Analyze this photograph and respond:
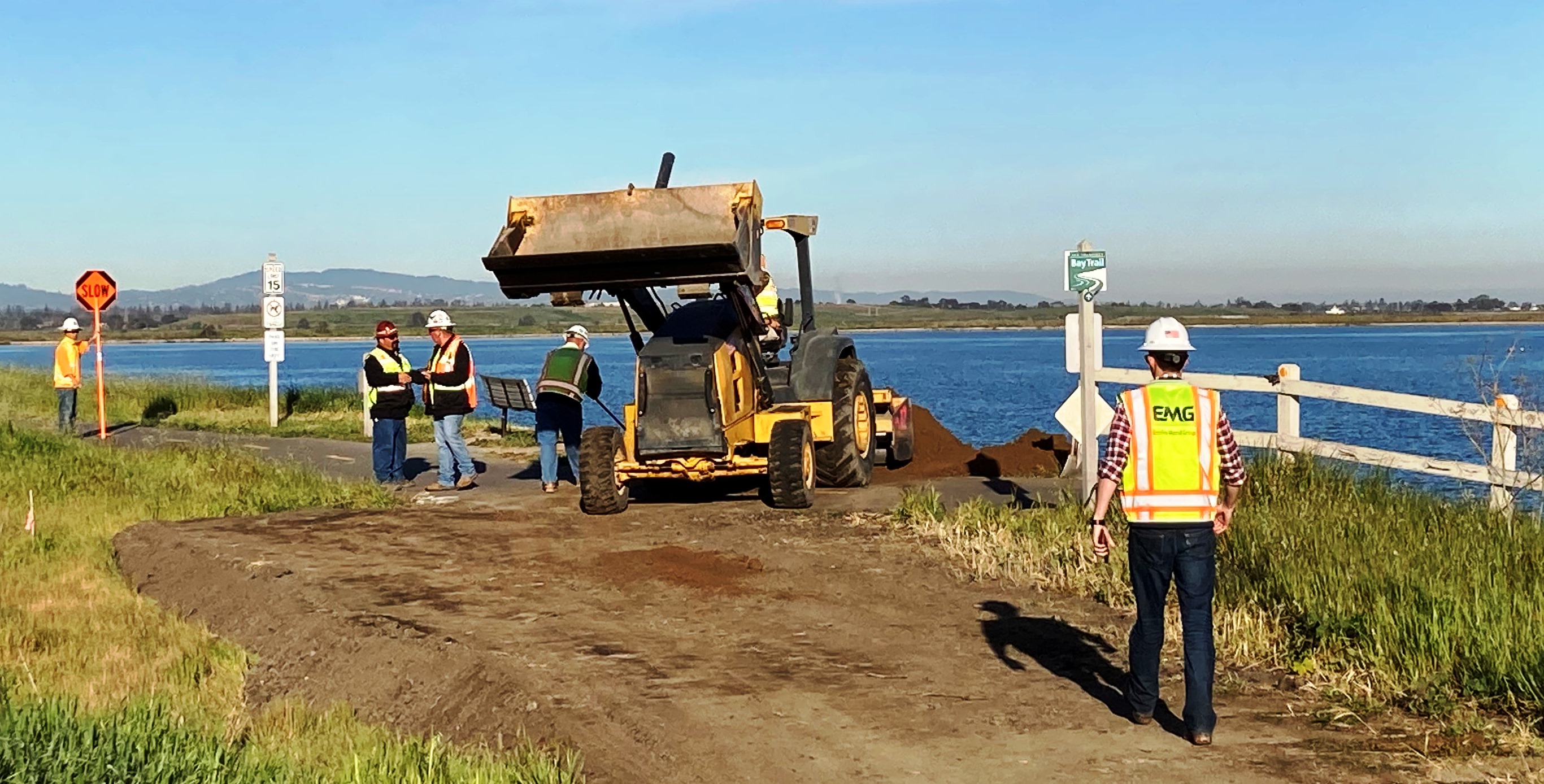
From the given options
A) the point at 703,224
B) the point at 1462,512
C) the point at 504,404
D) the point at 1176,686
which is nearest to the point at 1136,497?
the point at 1176,686

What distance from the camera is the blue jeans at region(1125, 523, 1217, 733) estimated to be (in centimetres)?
759

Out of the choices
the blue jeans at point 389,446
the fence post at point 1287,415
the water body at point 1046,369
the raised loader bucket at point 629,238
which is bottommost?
the water body at point 1046,369

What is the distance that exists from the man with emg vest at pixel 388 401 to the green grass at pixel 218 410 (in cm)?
598

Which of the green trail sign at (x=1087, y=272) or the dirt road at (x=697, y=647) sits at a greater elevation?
the green trail sign at (x=1087, y=272)

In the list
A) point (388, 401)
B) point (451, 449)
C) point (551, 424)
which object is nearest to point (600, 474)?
point (551, 424)

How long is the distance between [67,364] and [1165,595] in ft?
72.3

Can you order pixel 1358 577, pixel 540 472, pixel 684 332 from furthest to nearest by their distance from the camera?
pixel 540 472
pixel 684 332
pixel 1358 577

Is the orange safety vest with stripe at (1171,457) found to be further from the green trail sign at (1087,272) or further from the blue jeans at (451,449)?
the blue jeans at (451,449)

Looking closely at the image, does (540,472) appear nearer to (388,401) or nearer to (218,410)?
(388,401)

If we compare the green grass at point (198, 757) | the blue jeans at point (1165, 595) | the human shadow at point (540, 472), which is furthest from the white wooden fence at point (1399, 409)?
the human shadow at point (540, 472)

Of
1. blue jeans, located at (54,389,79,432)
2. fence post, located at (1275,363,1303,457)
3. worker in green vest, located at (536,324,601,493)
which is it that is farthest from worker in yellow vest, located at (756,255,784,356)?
blue jeans, located at (54,389,79,432)

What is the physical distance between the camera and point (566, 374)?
17312 mm

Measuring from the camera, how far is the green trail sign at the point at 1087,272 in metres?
13.5

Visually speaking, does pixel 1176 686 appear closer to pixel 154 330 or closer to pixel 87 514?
pixel 87 514
